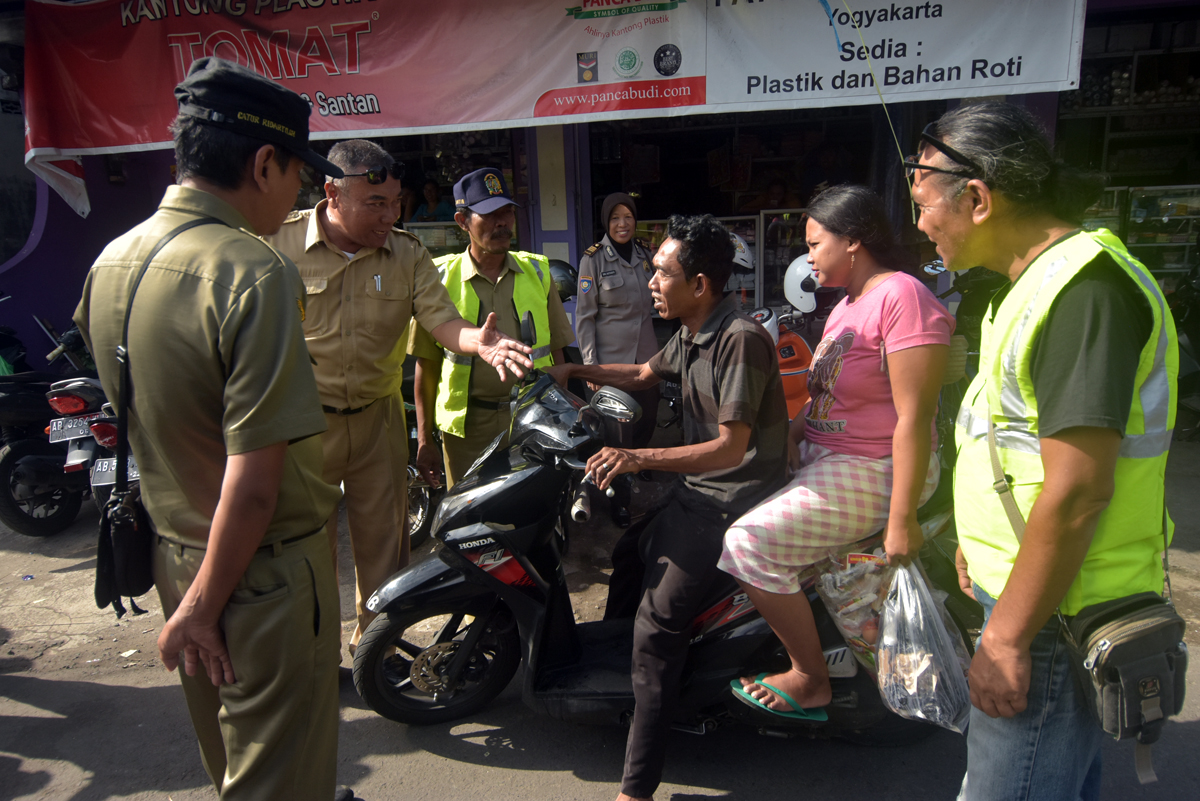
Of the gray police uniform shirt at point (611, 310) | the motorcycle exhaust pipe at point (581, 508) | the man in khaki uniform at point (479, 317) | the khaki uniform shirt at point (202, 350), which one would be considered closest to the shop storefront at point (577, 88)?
the gray police uniform shirt at point (611, 310)

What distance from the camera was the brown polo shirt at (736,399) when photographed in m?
2.07

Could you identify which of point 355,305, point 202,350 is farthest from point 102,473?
point 202,350

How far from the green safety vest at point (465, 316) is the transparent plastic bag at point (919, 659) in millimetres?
1741

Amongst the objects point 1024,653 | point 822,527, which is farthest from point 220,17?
point 1024,653

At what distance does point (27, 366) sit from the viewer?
624cm

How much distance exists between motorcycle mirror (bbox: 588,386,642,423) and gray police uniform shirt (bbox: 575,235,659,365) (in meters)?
2.51

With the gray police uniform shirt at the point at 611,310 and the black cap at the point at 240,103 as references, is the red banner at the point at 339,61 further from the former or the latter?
the black cap at the point at 240,103

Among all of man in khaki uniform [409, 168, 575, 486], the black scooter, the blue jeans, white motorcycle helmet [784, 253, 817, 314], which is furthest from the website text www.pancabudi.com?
the blue jeans

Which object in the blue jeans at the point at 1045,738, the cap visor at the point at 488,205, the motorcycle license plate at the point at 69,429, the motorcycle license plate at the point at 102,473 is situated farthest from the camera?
the motorcycle license plate at the point at 69,429

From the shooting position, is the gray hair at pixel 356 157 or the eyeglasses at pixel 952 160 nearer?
the eyeglasses at pixel 952 160

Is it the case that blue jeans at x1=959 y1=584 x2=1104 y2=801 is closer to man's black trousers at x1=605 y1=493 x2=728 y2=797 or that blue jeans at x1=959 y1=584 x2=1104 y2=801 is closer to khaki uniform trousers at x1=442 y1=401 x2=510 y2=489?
man's black trousers at x1=605 y1=493 x2=728 y2=797

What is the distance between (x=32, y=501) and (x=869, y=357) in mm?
4945

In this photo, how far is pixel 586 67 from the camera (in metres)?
5.13

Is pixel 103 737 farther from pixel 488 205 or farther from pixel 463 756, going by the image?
pixel 488 205
